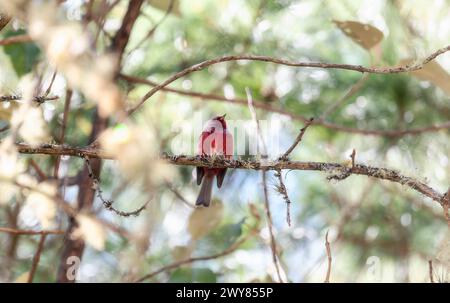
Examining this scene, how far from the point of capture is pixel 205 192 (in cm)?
366

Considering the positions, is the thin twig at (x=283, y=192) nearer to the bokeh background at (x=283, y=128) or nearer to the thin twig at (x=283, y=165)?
the thin twig at (x=283, y=165)

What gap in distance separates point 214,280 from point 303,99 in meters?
1.47

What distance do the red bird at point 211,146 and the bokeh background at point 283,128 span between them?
0.16 meters

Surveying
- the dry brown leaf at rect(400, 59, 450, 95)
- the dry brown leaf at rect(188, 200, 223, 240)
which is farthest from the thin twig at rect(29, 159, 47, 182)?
the dry brown leaf at rect(400, 59, 450, 95)

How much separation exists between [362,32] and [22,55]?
1715 millimetres

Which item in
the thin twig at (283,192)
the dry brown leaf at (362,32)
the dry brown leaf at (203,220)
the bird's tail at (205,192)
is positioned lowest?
the thin twig at (283,192)

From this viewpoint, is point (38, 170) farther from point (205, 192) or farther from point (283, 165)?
point (283, 165)

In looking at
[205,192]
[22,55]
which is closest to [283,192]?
[205,192]

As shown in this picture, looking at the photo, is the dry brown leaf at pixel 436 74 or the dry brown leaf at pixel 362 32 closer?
the dry brown leaf at pixel 436 74

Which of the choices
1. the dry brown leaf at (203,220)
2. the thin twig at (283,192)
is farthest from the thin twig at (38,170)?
the thin twig at (283,192)

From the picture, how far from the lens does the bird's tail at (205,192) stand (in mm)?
3537

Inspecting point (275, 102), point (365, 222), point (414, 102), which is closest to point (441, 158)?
point (414, 102)

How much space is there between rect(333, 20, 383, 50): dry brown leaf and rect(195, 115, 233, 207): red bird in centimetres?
85

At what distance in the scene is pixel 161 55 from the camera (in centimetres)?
394
